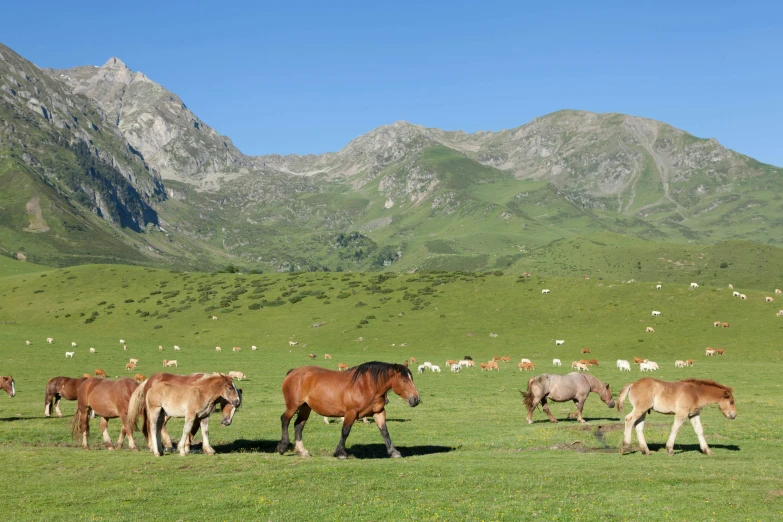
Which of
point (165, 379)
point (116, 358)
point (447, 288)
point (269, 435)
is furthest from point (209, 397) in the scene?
point (447, 288)

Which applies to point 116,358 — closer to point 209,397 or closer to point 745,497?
point 209,397

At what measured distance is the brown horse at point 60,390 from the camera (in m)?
31.5

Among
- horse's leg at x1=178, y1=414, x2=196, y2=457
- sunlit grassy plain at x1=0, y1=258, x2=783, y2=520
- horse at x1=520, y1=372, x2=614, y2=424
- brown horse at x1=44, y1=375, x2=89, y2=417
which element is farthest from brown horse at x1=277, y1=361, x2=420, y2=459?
brown horse at x1=44, y1=375, x2=89, y2=417

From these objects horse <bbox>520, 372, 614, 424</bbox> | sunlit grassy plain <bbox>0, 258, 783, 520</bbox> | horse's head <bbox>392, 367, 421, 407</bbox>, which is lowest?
sunlit grassy plain <bbox>0, 258, 783, 520</bbox>

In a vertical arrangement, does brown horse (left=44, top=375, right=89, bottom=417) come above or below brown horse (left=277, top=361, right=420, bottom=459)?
below

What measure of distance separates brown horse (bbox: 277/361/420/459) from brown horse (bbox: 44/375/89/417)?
610 inches

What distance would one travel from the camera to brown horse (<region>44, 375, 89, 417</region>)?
31.5 metres

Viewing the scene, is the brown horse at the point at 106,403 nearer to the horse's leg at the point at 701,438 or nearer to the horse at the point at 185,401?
the horse at the point at 185,401

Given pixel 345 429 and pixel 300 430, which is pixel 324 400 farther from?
pixel 300 430

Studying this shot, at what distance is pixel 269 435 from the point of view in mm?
27094

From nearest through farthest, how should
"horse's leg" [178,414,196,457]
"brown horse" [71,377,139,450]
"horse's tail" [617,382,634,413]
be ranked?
"horse's leg" [178,414,196,457] < "horse's tail" [617,382,634,413] < "brown horse" [71,377,139,450]

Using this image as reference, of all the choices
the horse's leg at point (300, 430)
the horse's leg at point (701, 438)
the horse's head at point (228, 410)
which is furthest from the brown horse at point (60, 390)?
the horse's leg at point (701, 438)

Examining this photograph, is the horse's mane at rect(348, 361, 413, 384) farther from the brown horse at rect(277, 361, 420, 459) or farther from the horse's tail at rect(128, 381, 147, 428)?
the horse's tail at rect(128, 381, 147, 428)

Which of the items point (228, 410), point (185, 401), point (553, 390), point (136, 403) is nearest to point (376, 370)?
point (228, 410)
